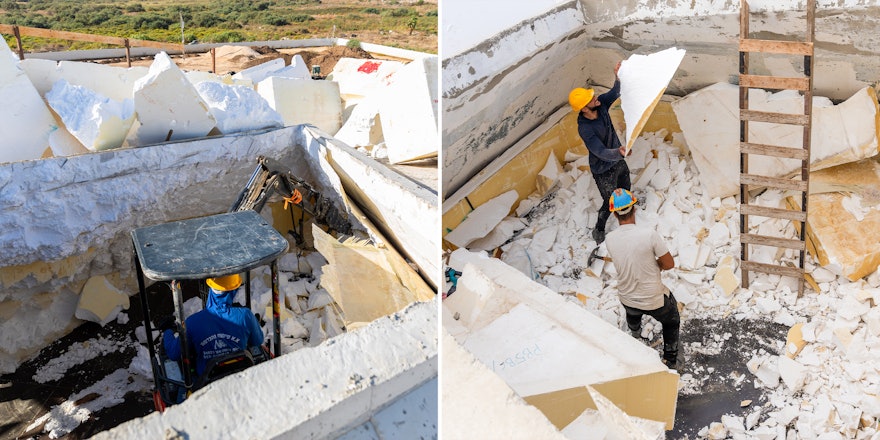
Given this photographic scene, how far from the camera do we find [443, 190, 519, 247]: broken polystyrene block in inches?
228

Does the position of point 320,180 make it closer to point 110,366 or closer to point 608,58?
point 110,366

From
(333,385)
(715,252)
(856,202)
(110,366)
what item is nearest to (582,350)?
(333,385)

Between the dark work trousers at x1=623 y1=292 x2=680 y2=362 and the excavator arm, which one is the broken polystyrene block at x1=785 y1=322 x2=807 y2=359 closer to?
the dark work trousers at x1=623 y1=292 x2=680 y2=362

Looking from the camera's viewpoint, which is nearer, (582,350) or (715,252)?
(582,350)

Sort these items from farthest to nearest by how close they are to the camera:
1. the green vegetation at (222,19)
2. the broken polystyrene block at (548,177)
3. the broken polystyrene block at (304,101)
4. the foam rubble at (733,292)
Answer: the green vegetation at (222,19) → the broken polystyrene block at (304,101) → the broken polystyrene block at (548,177) → the foam rubble at (733,292)

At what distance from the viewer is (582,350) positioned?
11.8ft

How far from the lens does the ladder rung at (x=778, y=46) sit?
177 inches

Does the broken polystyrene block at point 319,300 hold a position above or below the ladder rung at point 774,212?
below

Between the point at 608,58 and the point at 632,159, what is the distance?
3.31 ft

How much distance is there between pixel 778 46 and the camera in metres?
4.58

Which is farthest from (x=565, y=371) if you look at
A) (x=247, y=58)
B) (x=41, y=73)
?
(x=247, y=58)

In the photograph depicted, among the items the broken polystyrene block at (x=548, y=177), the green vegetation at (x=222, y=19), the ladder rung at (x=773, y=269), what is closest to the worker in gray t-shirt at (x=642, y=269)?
the ladder rung at (x=773, y=269)

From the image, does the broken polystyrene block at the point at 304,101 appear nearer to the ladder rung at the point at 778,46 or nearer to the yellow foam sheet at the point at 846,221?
the ladder rung at the point at 778,46

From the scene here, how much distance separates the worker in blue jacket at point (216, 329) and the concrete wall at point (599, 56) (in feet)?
7.86
